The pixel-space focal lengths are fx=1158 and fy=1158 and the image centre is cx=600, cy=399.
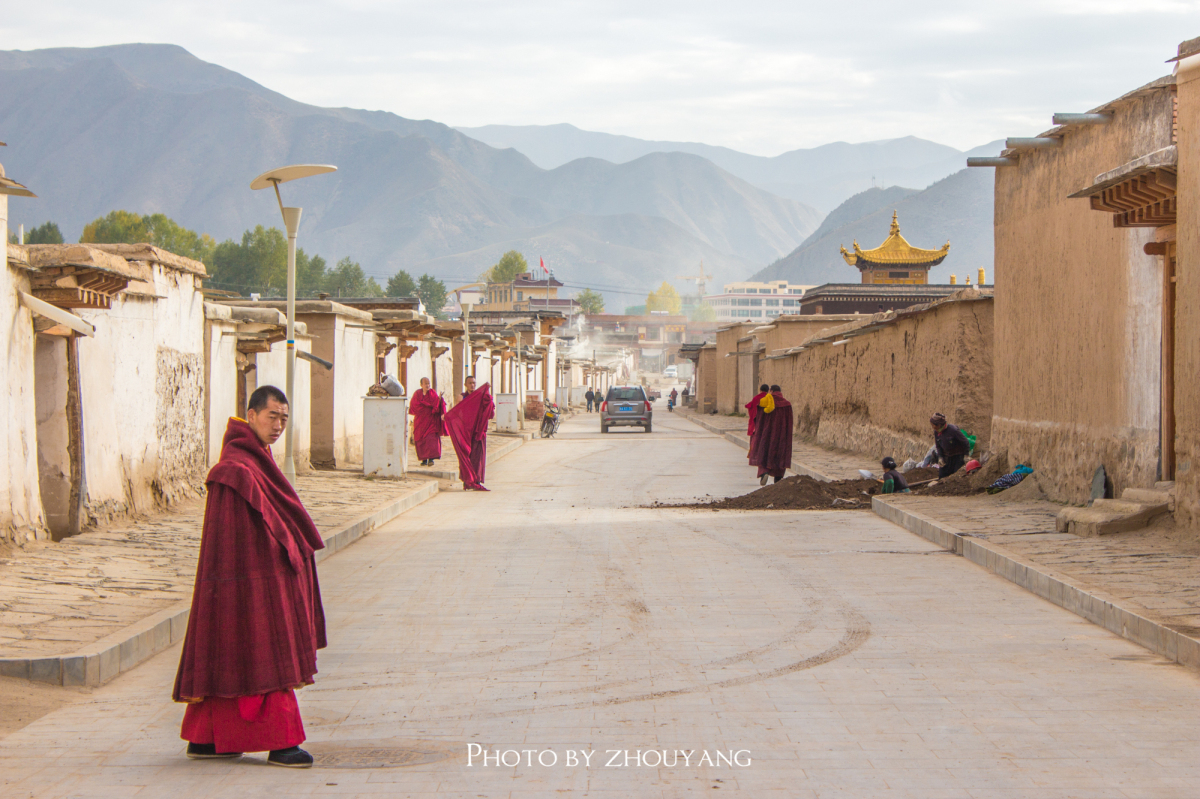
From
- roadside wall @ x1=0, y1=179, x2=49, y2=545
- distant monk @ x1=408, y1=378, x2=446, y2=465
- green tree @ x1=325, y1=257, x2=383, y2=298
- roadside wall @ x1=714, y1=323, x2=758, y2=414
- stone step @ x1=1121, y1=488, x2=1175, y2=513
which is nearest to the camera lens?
roadside wall @ x1=0, y1=179, x2=49, y2=545

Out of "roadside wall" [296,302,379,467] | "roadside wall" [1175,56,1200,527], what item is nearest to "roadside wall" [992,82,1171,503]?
"roadside wall" [1175,56,1200,527]

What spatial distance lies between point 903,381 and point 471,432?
8.17 meters

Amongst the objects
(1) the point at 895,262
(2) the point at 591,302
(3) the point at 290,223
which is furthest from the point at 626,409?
(2) the point at 591,302

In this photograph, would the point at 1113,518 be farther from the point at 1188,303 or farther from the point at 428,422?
the point at 428,422

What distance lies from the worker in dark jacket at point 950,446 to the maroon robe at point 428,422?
9319 mm

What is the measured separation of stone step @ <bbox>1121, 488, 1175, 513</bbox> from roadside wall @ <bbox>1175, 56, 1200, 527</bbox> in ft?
0.78

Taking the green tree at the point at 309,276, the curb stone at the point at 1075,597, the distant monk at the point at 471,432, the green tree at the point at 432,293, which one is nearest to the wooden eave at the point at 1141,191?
the curb stone at the point at 1075,597

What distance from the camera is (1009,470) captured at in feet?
51.8

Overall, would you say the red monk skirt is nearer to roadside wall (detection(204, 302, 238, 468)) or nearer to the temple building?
roadside wall (detection(204, 302, 238, 468))

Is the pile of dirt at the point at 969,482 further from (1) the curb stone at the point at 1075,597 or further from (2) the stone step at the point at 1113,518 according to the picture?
(2) the stone step at the point at 1113,518

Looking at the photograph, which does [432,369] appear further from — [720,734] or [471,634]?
[720,734]

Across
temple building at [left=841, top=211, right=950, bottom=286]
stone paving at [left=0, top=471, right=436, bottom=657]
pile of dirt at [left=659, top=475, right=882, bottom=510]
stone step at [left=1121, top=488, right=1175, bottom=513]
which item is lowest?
pile of dirt at [left=659, top=475, right=882, bottom=510]

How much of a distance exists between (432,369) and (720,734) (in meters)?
27.5

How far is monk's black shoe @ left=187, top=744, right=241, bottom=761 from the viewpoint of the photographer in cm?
493
